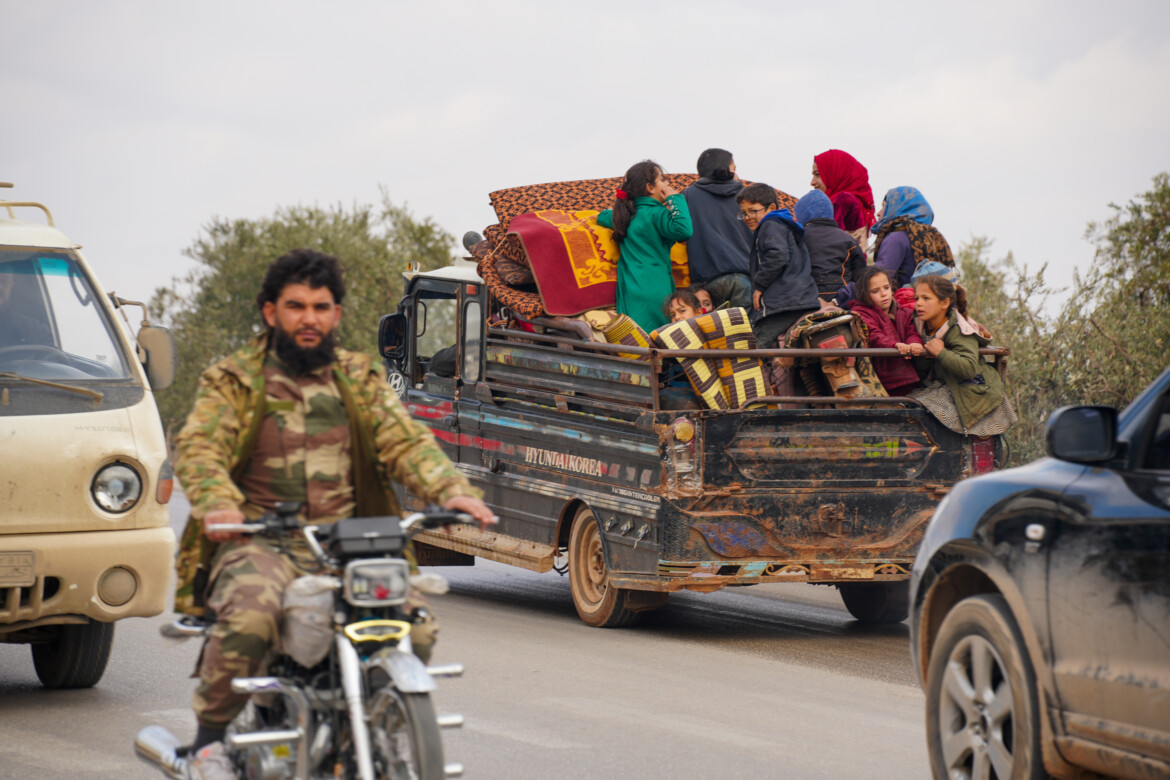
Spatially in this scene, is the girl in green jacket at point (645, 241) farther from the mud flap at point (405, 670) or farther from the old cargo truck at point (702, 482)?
the mud flap at point (405, 670)

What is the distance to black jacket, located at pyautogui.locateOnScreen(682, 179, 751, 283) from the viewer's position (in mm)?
11219

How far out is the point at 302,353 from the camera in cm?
459

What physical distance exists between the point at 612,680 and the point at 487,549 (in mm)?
3377

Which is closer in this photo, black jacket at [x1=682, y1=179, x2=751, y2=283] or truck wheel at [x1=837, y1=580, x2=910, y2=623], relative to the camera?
truck wheel at [x1=837, y1=580, x2=910, y2=623]

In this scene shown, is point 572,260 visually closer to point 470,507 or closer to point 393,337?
point 393,337

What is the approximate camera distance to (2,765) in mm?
6035

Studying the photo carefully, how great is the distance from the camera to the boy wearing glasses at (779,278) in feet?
34.7

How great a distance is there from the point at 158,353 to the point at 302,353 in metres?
3.37

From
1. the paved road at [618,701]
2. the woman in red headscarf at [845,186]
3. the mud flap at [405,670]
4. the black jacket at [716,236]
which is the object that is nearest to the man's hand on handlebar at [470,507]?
the mud flap at [405,670]

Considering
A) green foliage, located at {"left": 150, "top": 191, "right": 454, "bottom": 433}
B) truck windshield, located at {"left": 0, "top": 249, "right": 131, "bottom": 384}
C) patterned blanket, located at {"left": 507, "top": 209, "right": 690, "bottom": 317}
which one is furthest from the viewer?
green foliage, located at {"left": 150, "top": 191, "right": 454, "bottom": 433}

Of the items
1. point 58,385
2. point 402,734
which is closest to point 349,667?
point 402,734

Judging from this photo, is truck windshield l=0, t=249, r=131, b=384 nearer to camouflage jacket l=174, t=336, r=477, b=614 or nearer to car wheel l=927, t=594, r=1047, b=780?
camouflage jacket l=174, t=336, r=477, b=614

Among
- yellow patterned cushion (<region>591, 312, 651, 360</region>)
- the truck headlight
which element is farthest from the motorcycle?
yellow patterned cushion (<region>591, 312, 651, 360</region>)

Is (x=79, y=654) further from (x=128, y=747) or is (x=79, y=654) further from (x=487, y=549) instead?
(x=487, y=549)
